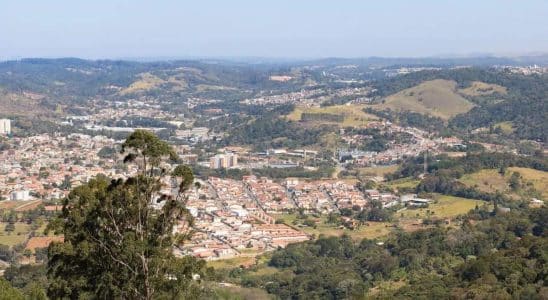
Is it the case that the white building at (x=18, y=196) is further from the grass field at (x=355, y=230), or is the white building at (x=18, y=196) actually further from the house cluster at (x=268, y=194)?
the grass field at (x=355, y=230)

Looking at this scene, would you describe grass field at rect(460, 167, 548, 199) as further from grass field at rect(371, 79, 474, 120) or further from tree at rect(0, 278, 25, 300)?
grass field at rect(371, 79, 474, 120)

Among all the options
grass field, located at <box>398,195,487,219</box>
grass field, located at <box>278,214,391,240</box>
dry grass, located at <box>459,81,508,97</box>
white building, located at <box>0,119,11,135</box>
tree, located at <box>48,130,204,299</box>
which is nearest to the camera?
tree, located at <box>48,130,204,299</box>

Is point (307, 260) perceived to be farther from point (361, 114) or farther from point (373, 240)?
point (361, 114)

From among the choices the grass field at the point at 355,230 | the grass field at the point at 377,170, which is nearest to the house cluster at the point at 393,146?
the grass field at the point at 377,170

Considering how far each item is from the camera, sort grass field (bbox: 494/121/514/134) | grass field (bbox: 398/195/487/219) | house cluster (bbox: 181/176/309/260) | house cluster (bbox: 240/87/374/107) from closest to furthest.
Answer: house cluster (bbox: 181/176/309/260) < grass field (bbox: 398/195/487/219) < grass field (bbox: 494/121/514/134) < house cluster (bbox: 240/87/374/107)

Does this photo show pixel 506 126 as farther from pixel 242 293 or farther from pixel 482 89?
pixel 242 293

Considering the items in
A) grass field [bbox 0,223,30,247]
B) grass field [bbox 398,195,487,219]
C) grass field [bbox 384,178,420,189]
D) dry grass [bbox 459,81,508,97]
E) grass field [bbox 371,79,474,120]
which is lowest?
grass field [bbox 0,223,30,247]

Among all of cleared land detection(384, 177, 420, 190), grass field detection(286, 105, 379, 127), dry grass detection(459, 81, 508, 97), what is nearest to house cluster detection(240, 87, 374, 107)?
grass field detection(286, 105, 379, 127)
